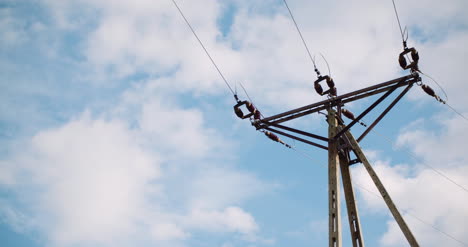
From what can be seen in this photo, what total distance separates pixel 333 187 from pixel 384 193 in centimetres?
110

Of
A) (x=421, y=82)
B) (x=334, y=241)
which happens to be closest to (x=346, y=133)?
(x=421, y=82)

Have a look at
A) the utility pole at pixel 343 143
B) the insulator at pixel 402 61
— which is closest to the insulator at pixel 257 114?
the utility pole at pixel 343 143

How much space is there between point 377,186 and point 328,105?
245cm

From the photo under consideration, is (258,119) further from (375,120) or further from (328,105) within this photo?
(375,120)

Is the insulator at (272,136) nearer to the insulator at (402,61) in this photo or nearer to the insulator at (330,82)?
the insulator at (330,82)

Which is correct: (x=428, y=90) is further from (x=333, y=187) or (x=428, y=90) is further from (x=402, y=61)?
(x=333, y=187)

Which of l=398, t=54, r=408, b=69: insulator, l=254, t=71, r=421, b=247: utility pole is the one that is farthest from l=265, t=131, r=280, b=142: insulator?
l=398, t=54, r=408, b=69: insulator

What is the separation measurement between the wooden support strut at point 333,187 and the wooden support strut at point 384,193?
1.36ft

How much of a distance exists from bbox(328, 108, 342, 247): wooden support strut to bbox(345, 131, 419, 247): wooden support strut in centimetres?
41

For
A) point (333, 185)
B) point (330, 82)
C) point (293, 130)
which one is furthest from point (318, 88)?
point (333, 185)

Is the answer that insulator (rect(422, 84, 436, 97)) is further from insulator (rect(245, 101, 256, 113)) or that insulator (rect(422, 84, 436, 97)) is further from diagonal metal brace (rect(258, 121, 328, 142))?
insulator (rect(245, 101, 256, 113))

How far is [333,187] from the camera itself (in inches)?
369

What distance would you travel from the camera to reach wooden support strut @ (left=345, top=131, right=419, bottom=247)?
8.20m

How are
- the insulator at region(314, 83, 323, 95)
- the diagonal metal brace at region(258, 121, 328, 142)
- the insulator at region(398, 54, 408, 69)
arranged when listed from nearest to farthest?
the insulator at region(398, 54, 408, 69) → the diagonal metal brace at region(258, 121, 328, 142) → the insulator at region(314, 83, 323, 95)
